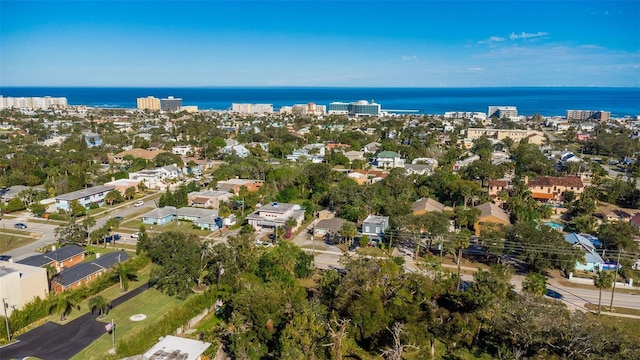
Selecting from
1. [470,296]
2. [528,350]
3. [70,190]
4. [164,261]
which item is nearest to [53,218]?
[70,190]

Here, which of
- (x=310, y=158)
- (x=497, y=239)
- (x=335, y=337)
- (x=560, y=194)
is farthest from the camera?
(x=310, y=158)

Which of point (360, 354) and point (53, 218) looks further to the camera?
point (53, 218)

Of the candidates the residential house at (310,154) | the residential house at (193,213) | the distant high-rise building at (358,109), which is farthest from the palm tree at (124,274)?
the distant high-rise building at (358,109)

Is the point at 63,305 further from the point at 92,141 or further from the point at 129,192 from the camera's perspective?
the point at 92,141

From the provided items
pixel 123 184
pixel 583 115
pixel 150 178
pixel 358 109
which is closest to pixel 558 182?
pixel 150 178

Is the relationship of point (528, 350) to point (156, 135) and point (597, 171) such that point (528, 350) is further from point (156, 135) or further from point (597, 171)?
point (156, 135)

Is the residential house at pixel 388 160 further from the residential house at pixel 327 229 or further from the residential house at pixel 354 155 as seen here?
the residential house at pixel 327 229

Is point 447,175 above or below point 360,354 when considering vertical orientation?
above

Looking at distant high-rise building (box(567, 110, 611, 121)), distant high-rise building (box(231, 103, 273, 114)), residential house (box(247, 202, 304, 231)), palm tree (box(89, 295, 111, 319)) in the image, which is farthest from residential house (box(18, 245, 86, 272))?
distant high-rise building (box(567, 110, 611, 121))
